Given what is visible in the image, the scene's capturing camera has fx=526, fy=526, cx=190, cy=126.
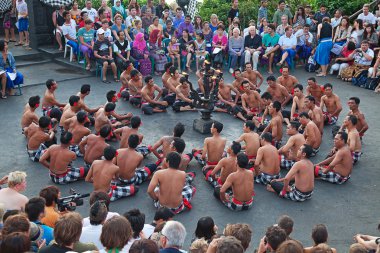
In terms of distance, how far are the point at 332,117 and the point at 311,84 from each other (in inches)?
40.1

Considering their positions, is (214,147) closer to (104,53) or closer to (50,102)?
(50,102)

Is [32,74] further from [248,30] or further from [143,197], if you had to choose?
[143,197]

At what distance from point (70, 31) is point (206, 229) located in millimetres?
11864

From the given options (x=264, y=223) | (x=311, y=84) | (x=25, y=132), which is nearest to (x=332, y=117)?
(x=311, y=84)

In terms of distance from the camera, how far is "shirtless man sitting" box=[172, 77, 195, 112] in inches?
517

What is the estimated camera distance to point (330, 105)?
40.2 ft

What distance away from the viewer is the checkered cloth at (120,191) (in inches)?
341

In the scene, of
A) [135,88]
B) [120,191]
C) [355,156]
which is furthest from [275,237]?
[135,88]

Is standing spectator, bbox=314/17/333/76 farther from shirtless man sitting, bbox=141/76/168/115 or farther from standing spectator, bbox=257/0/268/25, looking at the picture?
shirtless man sitting, bbox=141/76/168/115

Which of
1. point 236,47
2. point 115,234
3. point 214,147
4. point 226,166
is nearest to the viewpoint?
point 115,234

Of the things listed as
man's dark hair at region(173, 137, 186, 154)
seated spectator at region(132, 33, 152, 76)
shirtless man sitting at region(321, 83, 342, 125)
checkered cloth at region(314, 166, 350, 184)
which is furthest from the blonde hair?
seated spectator at region(132, 33, 152, 76)

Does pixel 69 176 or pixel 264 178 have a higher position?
pixel 264 178

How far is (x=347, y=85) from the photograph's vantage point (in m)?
15.9

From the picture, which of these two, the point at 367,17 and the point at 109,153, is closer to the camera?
the point at 109,153
